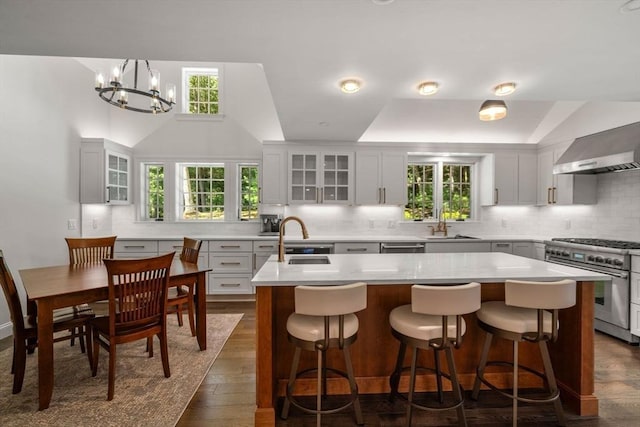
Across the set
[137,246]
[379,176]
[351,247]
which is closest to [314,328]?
[351,247]

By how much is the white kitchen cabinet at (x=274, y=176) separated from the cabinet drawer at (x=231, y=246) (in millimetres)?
686

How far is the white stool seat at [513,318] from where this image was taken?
5.78ft

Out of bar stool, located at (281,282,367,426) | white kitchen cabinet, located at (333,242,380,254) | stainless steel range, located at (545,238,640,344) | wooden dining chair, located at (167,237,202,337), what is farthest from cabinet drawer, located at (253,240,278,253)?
stainless steel range, located at (545,238,640,344)

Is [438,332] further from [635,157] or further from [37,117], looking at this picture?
[37,117]

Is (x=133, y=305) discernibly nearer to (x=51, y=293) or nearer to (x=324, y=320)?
(x=51, y=293)

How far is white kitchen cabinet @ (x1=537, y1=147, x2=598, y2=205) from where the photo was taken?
4051mm

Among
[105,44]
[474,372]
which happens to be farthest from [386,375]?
[105,44]

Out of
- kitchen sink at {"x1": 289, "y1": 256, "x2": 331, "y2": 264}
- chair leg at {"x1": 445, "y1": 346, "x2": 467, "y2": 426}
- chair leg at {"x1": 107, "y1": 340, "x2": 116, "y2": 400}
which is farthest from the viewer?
kitchen sink at {"x1": 289, "y1": 256, "x2": 331, "y2": 264}

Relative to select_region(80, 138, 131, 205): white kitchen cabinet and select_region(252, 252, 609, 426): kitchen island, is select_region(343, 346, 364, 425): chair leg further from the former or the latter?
select_region(80, 138, 131, 205): white kitchen cabinet

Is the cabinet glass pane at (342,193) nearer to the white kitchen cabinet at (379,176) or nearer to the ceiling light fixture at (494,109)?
the white kitchen cabinet at (379,176)

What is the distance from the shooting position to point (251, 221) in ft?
16.1

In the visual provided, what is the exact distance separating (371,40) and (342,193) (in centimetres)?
283

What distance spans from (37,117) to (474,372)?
202 inches

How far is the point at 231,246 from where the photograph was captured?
171 inches
